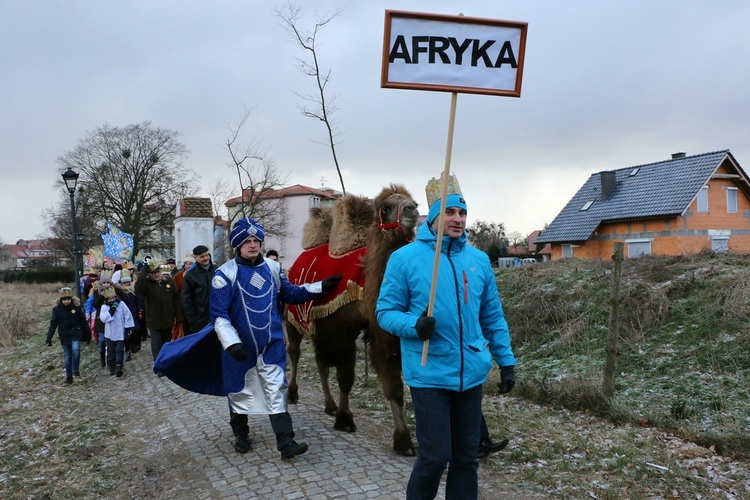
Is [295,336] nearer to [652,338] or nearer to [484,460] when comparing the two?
[484,460]

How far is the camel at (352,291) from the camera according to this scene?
17.3 ft

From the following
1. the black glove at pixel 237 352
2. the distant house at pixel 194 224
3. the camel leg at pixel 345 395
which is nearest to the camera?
the black glove at pixel 237 352

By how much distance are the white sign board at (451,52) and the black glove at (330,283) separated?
8.01ft

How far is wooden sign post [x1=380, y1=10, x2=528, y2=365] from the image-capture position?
151 inches

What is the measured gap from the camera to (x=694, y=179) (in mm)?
28734

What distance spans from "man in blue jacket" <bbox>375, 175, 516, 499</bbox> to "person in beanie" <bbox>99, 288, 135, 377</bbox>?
836cm

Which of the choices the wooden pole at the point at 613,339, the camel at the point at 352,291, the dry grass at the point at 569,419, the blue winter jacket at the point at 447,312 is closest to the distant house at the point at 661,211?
the dry grass at the point at 569,419

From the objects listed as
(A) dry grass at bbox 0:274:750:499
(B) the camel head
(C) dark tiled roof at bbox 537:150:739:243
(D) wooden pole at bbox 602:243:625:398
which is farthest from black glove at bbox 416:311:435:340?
(C) dark tiled roof at bbox 537:150:739:243

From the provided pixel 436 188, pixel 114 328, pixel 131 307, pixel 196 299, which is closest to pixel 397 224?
pixel 436 188

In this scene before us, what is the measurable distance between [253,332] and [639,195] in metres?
29.8

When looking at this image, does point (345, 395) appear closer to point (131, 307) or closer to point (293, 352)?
point (293, 352)

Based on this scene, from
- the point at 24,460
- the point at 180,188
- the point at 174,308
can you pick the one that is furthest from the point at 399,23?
the point at 180,188

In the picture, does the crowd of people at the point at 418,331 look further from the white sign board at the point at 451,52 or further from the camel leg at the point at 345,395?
the camel leg at the point at 345,395

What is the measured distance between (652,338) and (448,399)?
21.9ft
